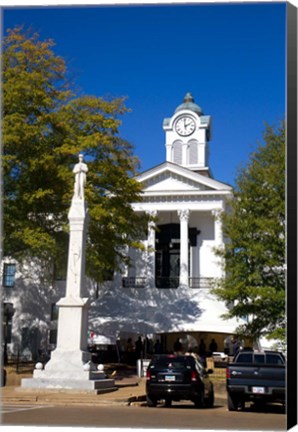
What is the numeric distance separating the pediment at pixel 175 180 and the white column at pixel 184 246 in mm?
1405

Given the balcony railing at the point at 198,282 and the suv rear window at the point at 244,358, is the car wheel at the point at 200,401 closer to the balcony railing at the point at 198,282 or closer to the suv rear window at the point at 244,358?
the suv rear window at the point at 244,358

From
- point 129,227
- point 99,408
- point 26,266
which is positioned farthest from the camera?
point 26,266

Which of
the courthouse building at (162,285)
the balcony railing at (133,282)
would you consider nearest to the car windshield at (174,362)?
the courthouse building at (162,285)

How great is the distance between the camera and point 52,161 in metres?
24.0

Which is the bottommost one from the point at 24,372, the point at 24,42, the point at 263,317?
the point at 24,372

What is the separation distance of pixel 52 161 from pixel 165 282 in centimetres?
1505

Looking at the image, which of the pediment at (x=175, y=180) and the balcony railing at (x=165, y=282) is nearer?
the balcony railing at (x=165, y=282)

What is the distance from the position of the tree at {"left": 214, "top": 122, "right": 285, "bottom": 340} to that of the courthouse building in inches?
245

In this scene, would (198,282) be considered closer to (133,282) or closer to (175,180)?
(133,282)

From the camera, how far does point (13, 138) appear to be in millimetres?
22203

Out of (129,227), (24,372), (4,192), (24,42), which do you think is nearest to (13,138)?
(4,192)

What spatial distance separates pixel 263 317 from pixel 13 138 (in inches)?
405

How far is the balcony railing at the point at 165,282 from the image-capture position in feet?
117

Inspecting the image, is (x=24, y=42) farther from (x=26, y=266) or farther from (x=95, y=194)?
(x=26, y=266)
